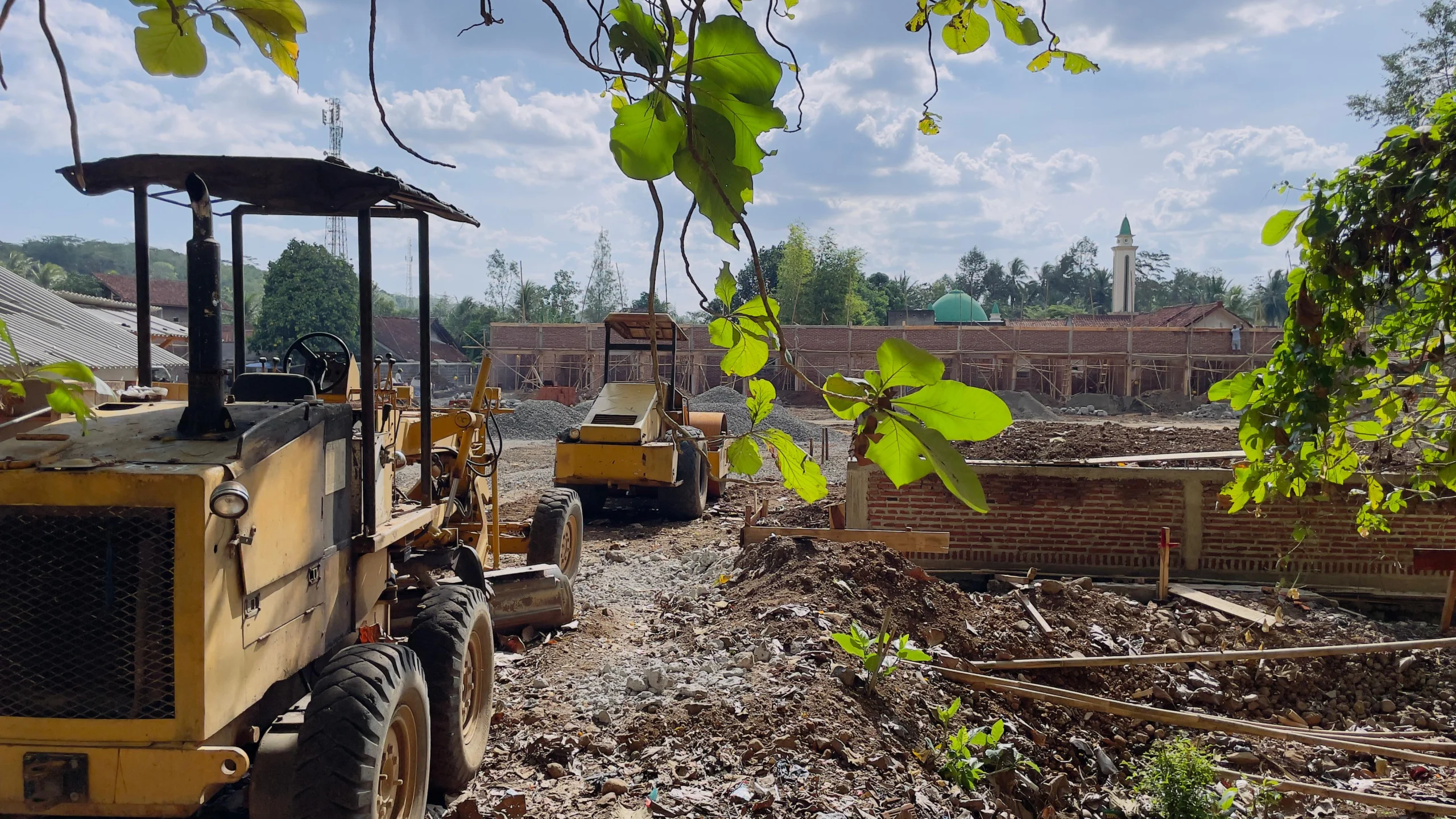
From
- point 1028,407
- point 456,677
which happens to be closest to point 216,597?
point 456,677

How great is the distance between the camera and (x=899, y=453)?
884 mm

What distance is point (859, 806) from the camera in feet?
14.8

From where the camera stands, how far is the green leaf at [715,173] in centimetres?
92

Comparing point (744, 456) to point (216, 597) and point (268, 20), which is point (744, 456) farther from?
point (216, 597)

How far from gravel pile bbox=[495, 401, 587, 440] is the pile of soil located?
16.5 metres

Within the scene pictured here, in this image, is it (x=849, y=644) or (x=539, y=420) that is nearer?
(x=849, y=644)

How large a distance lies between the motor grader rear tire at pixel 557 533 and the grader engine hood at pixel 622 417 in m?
3.30

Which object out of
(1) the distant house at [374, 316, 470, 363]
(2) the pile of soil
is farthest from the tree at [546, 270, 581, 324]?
(2) the pile of soil

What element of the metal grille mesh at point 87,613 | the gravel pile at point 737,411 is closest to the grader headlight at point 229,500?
the metal grille mesh at point 87,613

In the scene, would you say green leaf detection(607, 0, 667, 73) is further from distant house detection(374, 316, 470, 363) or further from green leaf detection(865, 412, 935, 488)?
distant house detection(374, 316, 470, 363)

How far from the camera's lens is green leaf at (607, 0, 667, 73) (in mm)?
991

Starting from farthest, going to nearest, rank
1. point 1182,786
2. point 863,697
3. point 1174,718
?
point 1174,718
point 863,697
point 1182,786

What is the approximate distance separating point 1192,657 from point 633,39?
6.68 m

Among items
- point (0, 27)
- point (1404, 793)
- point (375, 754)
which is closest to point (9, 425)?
point (375, 754)
